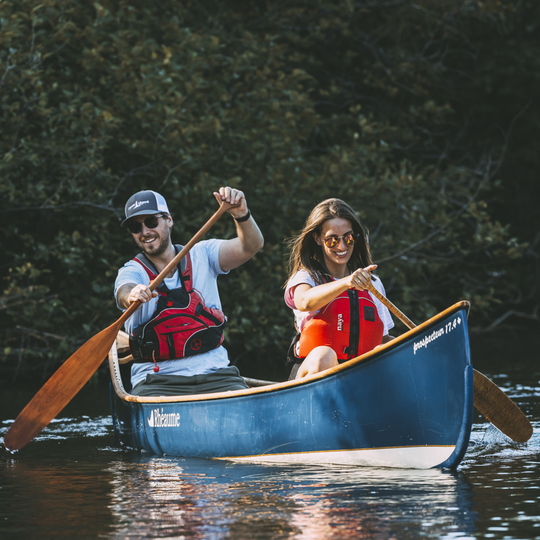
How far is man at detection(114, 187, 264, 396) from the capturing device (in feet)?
15.4

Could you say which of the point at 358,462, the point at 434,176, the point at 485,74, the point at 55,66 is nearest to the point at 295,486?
the point at 358,462

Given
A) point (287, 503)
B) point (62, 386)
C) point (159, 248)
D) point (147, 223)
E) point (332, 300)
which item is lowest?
point (287, 503)

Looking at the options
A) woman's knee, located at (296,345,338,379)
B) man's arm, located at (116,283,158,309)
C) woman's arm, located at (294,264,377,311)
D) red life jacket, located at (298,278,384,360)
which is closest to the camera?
woman's arm, located at (294,264,377,311)

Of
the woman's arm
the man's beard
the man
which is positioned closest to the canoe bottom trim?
the woman's arm

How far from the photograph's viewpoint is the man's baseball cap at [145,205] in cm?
472

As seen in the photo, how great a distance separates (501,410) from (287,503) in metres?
1.62

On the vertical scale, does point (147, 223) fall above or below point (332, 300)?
above

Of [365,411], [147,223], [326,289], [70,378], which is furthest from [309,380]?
[70,378]

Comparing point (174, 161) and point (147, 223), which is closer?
point (147, 223)

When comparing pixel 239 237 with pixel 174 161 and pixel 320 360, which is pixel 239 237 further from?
pixel 174 161

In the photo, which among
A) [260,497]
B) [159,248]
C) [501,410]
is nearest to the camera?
[260,497]

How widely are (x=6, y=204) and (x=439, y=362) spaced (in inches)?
220

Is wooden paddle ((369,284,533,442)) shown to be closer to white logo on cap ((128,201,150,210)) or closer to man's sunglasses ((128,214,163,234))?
man's sunglasses ((128,214,163,234))

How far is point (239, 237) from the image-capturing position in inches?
186
